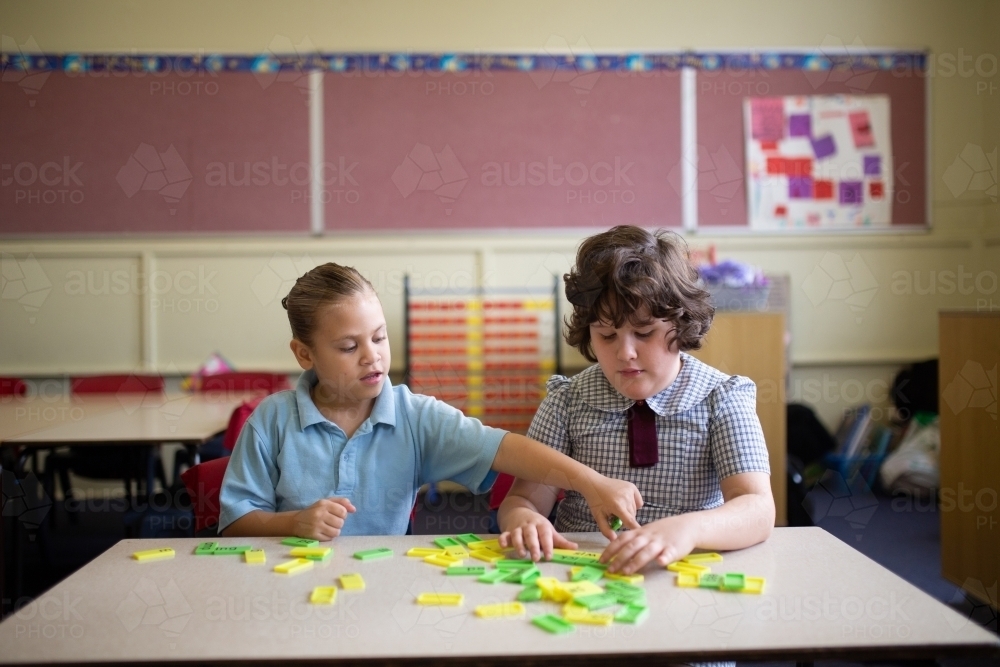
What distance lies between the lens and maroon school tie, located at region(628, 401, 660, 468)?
1.58m

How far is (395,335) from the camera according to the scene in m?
4.66

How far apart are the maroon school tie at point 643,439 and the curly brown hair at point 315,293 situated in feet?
1.90

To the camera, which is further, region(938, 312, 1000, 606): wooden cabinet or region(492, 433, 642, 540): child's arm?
region(938, 312, 1000, 606): wooden cabinet

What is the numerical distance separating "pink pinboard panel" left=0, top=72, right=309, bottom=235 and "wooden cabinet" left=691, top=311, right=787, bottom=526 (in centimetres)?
243

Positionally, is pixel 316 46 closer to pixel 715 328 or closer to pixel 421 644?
pixel 715 328

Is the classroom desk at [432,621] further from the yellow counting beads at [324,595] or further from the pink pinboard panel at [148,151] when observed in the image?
the pink pinboard panel at [148,151]

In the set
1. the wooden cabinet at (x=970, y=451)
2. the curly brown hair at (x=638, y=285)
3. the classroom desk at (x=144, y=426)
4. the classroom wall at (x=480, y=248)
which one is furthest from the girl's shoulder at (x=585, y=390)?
the classroom wall at (x=480, y=248)

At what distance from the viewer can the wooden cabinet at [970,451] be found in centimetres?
255

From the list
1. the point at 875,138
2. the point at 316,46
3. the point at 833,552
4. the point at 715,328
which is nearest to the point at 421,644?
the point at 833,552

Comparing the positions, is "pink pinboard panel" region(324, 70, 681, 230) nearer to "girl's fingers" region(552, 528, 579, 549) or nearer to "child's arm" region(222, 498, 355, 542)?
"child's arm" region(222, 498, 355, 542)

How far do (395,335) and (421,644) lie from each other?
3786 mm

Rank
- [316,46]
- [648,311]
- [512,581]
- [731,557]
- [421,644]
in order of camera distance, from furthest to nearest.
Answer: [316,46], [648,311], [731,557], [512,581], [421,644]

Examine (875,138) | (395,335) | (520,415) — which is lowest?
(520,415)

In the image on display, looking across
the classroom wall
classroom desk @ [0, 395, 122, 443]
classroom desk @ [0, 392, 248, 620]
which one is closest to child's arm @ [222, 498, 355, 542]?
classroom desk @ [0, 392, 248, 620]
